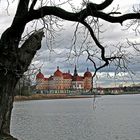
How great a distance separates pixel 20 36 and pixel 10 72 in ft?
1.98

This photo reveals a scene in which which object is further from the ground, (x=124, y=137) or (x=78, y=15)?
(x=78, y=15)

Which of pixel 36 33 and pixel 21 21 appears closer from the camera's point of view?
pixel 21 21

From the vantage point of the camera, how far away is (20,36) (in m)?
6.36

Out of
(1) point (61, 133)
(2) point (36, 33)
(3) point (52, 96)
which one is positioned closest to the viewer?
(2) point (36, 33)

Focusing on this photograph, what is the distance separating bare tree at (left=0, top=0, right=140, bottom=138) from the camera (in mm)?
6008

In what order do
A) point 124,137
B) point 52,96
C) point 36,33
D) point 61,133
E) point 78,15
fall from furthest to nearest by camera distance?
point 52,96 → point 61,133 → point 124,137 → point 36,33 → point 78,15

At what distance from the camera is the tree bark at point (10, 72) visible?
6.24 meters

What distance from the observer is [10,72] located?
632 centimetres

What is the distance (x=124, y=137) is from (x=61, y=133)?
5266mm

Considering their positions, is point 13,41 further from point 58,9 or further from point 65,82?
point 65,82

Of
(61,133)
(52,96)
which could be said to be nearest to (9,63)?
(61,133)

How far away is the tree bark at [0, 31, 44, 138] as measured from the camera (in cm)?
624

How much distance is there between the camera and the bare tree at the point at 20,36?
237 inches

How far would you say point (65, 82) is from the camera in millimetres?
153875
